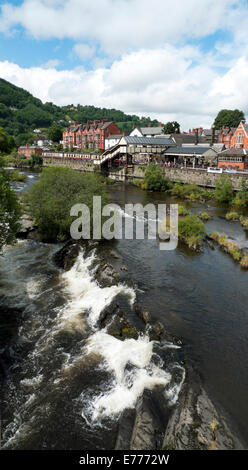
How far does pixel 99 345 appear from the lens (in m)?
12.9

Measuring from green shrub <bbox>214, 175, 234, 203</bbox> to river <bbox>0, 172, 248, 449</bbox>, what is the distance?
74.1 ft

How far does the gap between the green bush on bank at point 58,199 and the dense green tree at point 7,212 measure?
19.0ft

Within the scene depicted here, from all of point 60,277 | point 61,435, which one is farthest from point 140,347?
point 60,277

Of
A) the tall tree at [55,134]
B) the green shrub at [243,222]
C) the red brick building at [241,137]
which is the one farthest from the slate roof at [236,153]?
the tall tree at [55,134]

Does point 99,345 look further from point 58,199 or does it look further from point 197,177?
point 197,177

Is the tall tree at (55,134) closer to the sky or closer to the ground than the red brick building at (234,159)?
closer to the sky

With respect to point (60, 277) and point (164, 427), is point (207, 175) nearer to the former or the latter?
point (60, 277)

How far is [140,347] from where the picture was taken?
12.5m

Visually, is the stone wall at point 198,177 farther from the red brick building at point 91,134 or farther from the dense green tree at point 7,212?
the red brick building at point 91,134

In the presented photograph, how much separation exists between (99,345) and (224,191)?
118ft

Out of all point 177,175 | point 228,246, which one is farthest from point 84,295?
point 177,175

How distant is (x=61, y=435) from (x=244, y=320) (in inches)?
420

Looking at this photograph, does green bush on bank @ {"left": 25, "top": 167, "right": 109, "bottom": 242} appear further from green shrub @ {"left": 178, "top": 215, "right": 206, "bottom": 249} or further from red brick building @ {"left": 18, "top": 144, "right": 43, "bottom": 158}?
red brick building @ {"left": 18, "top": 144, "right": 43, "bottom": 158}

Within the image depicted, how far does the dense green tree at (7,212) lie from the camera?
59.6 feet
